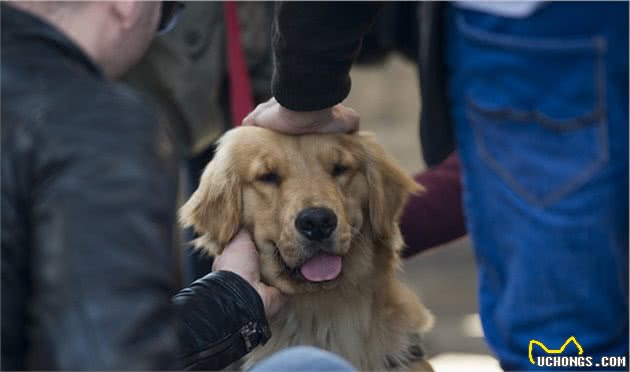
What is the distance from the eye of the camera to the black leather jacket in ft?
5.41

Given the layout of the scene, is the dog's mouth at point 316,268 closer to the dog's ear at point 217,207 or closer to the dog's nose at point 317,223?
the dog's nose at point 317,223

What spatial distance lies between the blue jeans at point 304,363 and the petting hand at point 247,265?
103 centimetres

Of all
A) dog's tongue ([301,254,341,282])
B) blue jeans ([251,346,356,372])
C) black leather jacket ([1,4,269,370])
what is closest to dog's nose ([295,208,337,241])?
dog's tongue ([301,254,341,282])

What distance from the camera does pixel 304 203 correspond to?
3484 millimetres

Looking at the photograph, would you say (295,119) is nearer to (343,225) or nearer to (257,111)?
(257,111)

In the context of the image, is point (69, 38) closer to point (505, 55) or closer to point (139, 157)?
point (139, 157)

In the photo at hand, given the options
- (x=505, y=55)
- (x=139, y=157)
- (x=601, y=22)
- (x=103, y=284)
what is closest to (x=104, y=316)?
(x=103, y=284)

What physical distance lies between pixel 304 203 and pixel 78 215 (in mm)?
1845

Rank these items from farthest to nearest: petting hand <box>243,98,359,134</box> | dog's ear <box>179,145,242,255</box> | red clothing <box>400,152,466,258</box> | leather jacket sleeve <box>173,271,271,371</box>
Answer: red clothing <box>400,152,466,258</box> → dog's ear <box>179,145,242,255</box> → petting hand <box>243,98,359,134</box> → leather jacket sleeve <box>173,271,271,371</box>

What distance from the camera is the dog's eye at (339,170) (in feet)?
12.2

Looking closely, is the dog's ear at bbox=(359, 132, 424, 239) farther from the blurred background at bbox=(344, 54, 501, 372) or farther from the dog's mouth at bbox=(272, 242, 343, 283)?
the blurred background at bbox=(344, 54, 501, 372)

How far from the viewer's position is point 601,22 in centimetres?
206

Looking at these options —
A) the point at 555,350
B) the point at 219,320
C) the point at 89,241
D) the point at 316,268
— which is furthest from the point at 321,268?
the point at 89,241

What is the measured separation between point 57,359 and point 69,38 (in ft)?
1.89
